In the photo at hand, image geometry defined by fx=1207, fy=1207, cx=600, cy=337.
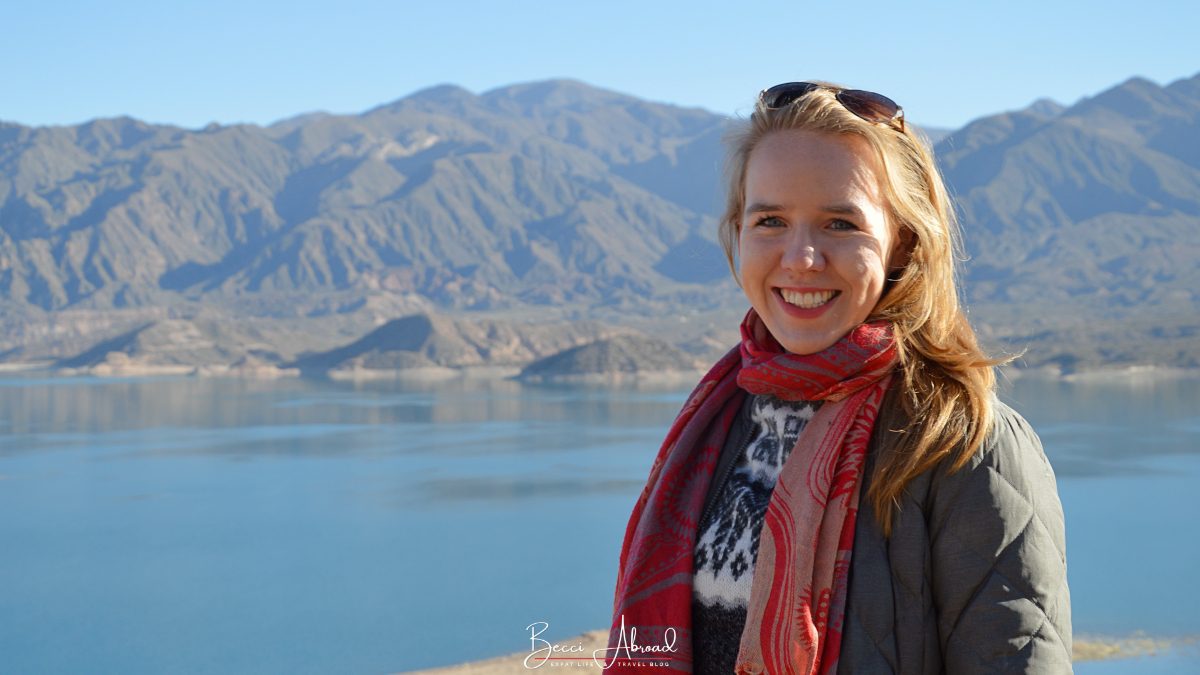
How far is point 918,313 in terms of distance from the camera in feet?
5.56

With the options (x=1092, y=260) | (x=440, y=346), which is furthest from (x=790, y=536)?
(x=1092, y=260)

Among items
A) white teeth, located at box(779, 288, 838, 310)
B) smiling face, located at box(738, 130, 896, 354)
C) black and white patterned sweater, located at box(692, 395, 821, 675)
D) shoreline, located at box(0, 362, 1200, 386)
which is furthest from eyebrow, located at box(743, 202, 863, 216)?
shoreline, located at box(0, 362, 1200, 386)

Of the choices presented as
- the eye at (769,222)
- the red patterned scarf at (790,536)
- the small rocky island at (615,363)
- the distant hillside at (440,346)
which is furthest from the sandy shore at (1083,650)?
the distant hillside at (440,346)

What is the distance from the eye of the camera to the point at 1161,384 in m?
72.9

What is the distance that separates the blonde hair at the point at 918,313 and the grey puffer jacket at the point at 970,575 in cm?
3

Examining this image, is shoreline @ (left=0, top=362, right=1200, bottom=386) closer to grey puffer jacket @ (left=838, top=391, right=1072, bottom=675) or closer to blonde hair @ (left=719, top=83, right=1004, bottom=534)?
blonde hair @ (left=719, top=83, right=1004, bottom=534)

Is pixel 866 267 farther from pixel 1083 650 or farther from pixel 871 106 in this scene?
pixel 1083 650

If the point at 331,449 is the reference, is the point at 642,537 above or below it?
above

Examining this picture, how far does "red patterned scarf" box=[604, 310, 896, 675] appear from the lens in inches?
62.9

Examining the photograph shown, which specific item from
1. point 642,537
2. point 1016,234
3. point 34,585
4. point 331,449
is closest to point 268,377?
point 331,449

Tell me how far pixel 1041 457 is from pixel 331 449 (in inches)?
1905

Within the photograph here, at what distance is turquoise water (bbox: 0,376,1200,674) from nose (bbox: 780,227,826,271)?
39.1 ft

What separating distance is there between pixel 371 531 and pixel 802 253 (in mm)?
30009

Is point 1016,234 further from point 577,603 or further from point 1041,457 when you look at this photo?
point 1041,457
